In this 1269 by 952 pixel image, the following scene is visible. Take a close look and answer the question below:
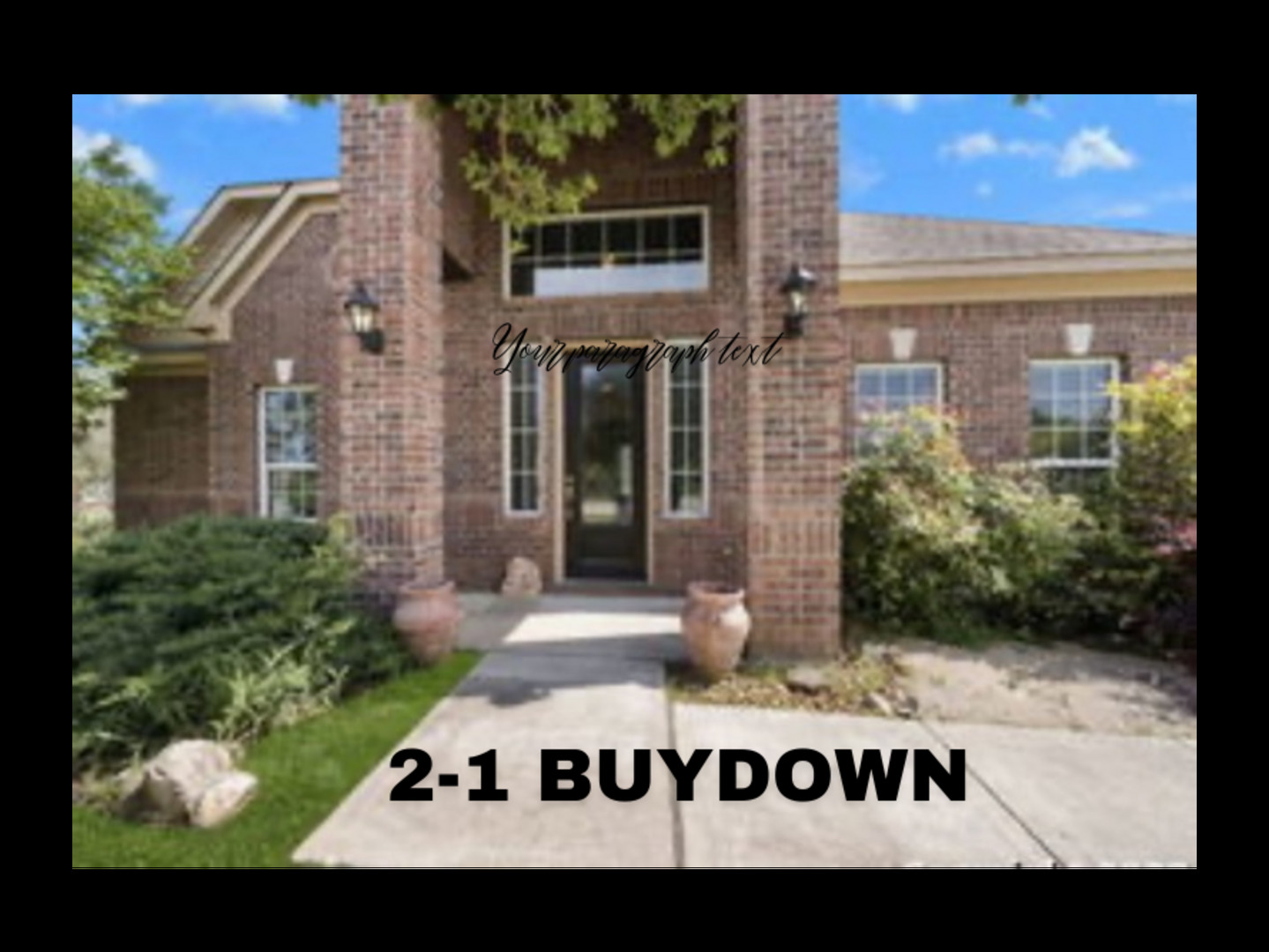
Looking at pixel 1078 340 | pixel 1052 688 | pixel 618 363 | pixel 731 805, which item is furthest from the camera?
pixel 1078 340

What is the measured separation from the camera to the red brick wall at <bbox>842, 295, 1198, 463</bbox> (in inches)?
290

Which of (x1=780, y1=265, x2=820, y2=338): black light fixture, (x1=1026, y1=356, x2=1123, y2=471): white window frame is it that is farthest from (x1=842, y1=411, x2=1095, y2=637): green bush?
(x1=1026, y1=356, x2=1123, y2=471): white window frame

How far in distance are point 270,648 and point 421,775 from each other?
144 centimetres

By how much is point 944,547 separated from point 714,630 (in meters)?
2.17

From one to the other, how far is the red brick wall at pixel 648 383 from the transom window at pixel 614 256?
15 centimetres

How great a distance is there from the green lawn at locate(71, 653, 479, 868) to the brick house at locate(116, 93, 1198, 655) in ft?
4.15

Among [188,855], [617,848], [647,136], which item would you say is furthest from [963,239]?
[188,855]

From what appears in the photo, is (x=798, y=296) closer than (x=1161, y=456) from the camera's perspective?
Yes

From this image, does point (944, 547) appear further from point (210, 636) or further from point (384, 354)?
point (210, 636)

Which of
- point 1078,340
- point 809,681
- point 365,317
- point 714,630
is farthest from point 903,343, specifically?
point 365,317

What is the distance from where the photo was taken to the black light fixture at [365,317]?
179 inches

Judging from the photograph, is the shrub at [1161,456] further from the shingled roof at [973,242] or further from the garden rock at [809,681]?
the garden rock at [809,681]

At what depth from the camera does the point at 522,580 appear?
22.2 feet

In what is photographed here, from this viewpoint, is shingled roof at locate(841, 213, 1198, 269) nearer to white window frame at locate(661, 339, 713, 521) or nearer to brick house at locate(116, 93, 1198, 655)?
brick house at locate(116, 93, 1198, 655)
